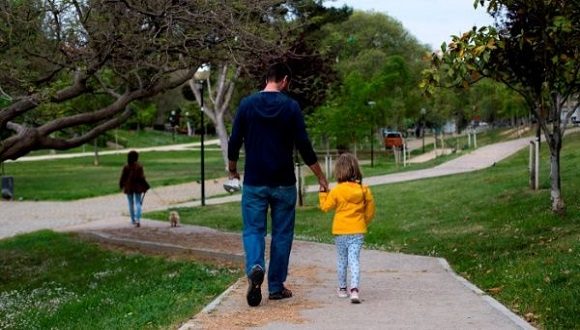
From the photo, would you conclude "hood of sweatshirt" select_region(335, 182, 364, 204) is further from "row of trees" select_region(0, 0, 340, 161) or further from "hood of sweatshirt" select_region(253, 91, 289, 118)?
"row of trees" select_region(0, 0, 340, 161)

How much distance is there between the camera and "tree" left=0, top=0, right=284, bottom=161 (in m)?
11.5

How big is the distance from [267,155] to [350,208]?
97 cm

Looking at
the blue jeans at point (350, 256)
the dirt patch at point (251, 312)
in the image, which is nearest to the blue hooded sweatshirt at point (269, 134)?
the blue jeans at point (350, 256)

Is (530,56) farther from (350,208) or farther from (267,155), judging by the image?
(267,155)

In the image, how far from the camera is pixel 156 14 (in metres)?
11.4

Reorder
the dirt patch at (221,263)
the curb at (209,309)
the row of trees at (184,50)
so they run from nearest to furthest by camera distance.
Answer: the curb at (209,309)
the dirt patch at (221,263)
the row of trees at (184,50)

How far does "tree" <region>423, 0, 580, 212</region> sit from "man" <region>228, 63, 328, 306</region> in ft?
12.0

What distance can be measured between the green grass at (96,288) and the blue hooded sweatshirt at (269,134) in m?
1.37

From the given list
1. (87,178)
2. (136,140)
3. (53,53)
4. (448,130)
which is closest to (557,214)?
(53,53)

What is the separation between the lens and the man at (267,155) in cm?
675

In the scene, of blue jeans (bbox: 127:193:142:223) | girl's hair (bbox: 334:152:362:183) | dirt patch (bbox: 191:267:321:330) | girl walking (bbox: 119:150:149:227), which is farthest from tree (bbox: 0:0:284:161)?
dirt patch (bbox: 191:267:321:330)

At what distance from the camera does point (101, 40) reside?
39.2 feet

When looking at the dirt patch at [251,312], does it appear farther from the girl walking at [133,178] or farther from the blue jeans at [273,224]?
the girl walking at [133,178]

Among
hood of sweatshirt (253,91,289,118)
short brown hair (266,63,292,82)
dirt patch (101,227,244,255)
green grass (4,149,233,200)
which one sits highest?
short brown hair (266,63,292,82)
